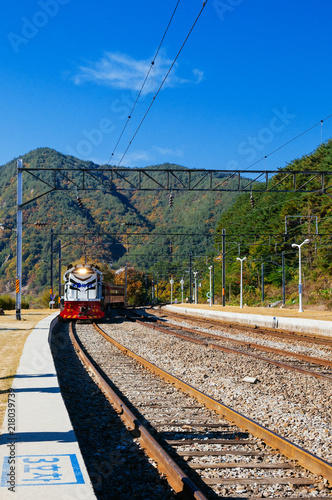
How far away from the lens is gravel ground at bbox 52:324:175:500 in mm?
5223

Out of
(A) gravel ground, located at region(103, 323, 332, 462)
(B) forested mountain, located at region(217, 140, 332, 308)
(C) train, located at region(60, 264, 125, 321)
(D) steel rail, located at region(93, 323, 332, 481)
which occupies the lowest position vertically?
(A) gravel ground, located at region(103, 323, 332, 462)

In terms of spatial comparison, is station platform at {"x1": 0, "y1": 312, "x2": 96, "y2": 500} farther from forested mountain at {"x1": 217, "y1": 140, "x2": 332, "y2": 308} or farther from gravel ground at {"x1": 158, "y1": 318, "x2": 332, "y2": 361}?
forested mountain at {"x1": 217, "y1": 140, "x2": 332, "y2": 308}

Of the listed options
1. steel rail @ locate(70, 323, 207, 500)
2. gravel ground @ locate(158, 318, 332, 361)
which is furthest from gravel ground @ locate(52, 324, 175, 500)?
gravel ground @ locate(158, 318, 332, 361)

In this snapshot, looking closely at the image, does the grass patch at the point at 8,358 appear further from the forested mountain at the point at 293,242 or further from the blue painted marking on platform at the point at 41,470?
the forested mountain at the point at 293,242

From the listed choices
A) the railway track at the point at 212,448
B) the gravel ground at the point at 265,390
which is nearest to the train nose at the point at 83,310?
the gravel ground at the point at 265,390

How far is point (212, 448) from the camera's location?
21.6 ft

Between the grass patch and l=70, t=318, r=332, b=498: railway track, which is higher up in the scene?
the grass patch

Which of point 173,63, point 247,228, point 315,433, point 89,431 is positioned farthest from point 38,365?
point 247,228

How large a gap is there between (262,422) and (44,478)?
3934mm

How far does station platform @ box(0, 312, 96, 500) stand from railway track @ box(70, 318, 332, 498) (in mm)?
1019

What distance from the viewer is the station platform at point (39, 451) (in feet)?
14.7

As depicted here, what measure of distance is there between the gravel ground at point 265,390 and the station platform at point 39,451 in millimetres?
2909

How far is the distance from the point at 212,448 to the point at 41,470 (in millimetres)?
2401

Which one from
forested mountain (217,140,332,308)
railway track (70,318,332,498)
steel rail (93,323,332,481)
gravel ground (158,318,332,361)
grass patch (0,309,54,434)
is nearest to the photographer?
railway track (70,318,332,498)
